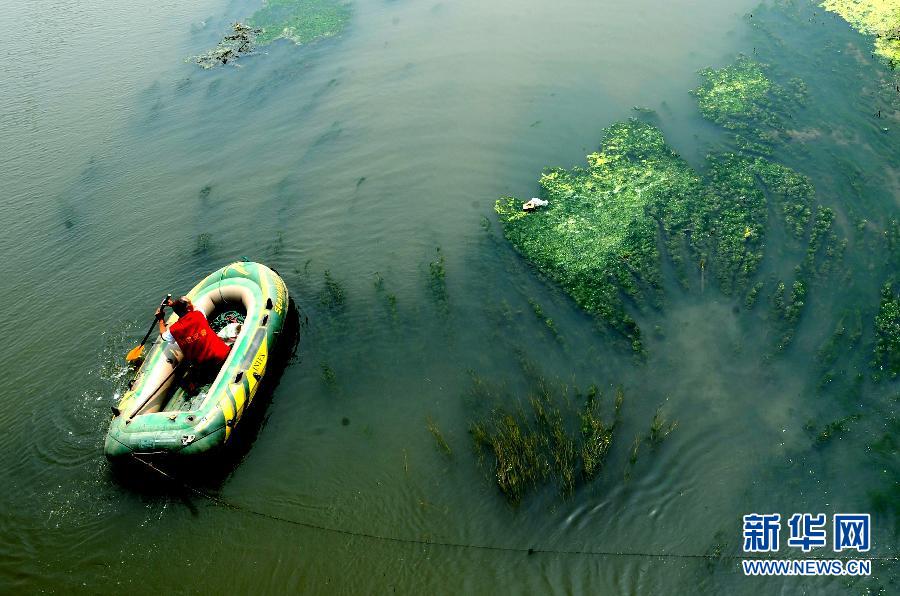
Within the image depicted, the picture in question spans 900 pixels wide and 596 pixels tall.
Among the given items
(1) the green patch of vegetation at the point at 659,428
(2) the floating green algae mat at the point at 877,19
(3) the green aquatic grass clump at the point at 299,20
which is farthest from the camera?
(3) the green aquatic grass clump at the point at 299,20

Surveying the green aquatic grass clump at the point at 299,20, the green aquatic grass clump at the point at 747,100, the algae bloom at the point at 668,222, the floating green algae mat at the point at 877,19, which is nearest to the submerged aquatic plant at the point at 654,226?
the algae bloom at the point at 668,222

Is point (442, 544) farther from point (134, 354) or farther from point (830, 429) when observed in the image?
point (134, 354)

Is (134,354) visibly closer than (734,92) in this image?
Yes

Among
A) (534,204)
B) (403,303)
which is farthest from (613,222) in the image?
(403,303)

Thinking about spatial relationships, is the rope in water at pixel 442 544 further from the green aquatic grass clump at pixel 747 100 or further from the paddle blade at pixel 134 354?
the green aquatic grass clump at pixel 747 100

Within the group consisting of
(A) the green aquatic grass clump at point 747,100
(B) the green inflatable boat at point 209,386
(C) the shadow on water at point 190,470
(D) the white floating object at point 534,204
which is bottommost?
(C) the shadow on water at point 190,470

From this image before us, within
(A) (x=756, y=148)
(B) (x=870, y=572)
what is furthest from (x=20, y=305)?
(A) (x=756, y=148)

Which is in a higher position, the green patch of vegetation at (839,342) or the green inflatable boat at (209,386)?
the green patch of vegetation at (839,342)
